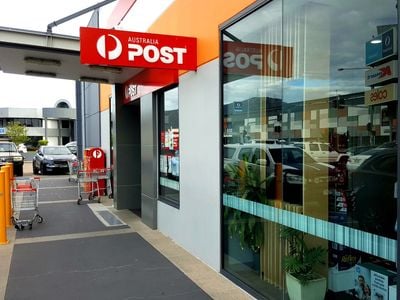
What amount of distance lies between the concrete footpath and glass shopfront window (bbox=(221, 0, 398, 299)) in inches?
24.7

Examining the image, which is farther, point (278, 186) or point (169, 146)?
point (169, 146)

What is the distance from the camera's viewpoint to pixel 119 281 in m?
5.09

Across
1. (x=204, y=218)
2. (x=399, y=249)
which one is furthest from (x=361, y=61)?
(x=204, y=218)

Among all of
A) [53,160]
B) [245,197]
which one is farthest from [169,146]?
[53,160]

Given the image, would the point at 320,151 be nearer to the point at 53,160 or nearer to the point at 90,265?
the point at 90,265

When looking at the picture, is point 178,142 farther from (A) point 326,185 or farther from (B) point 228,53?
(A) point 326,185

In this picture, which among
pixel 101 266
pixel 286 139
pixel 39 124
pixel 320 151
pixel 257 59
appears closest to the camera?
pixel 320 151

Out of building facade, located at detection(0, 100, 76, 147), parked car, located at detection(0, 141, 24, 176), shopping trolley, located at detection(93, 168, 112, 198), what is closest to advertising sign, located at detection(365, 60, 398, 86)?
shopping trolley, located at detection(93, 168, 112, 198)

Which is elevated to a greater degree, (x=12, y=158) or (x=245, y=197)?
(x=245, y=197)

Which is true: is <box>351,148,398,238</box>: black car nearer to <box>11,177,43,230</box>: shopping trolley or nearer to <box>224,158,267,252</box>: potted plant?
<box>224,158,267,252</box>: potted plant

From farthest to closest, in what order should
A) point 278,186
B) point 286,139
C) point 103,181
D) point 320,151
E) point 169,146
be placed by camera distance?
point 103,181
point 169,146
point 278,186
point 286,139
point 320,151

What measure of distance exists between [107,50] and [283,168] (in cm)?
269

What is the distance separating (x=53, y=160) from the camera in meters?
21.2

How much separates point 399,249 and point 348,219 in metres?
0.65
